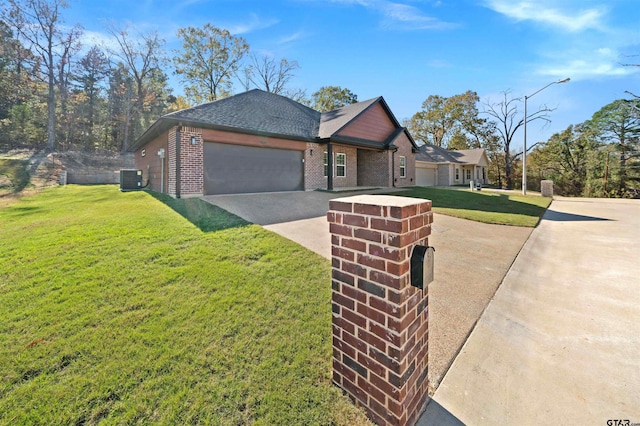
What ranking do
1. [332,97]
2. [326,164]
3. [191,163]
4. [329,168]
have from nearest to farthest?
[191,163] < [329,168] < [326,164] < [332,97]

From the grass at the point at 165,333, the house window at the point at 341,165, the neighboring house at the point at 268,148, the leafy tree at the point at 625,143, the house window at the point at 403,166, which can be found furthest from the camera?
the leafy tree at the point at 625,143

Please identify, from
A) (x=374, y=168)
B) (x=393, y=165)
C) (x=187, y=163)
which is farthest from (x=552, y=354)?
(x=393, y=165)

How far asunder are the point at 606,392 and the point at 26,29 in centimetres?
3607

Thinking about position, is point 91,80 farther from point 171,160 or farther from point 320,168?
point 320,168

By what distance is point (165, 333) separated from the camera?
2.51 m

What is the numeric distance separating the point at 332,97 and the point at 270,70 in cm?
776

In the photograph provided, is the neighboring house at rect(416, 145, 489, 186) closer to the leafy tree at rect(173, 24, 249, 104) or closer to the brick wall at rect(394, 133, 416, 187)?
the brick wall at rect(394, 133, 416, 187)

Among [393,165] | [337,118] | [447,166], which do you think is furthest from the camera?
[447,166]

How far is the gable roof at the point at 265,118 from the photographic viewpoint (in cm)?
991

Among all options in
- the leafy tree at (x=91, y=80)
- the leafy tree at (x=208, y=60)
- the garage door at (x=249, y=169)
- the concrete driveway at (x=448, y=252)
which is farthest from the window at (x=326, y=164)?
the leafy tree at (x=91, y=80)

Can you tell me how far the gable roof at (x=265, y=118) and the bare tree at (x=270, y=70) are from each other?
14.7 metres

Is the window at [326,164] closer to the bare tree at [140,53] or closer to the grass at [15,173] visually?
the grass at [15,173]

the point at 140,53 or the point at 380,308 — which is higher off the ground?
the point at 140,53

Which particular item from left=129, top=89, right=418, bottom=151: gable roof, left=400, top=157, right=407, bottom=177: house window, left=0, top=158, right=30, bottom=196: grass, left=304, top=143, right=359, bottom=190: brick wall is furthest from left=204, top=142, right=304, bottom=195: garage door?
left=0, top=158, right=30, bottom=196: grass
